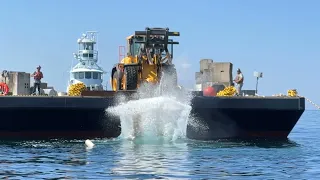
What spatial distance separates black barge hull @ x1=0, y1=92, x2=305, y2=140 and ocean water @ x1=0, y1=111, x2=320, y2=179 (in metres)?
1.58

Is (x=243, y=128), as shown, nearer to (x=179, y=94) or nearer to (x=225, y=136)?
(x=225, y=136)

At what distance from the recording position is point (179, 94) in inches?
1219

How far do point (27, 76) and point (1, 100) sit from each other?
7715mm

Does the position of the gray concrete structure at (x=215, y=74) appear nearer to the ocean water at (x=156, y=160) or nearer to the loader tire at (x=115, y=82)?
the loader tire at (x=115, y=82)

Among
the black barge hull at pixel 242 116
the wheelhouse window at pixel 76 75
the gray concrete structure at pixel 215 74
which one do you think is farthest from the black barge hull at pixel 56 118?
the wheelhouse window at pixel 76 75

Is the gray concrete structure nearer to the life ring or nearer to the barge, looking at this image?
the barge

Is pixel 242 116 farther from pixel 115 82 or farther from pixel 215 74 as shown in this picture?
pixel 215 74

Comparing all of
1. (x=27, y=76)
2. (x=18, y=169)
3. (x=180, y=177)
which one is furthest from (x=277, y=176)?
(x=27, y=76)

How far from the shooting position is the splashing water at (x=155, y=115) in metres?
28.8

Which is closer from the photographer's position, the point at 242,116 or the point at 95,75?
the point at 242,116

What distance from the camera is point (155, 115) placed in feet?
94.3

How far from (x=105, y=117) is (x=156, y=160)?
32.1ft

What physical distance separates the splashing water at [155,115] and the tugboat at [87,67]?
2053 centimetres

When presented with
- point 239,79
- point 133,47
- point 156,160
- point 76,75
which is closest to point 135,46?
point 133,47
